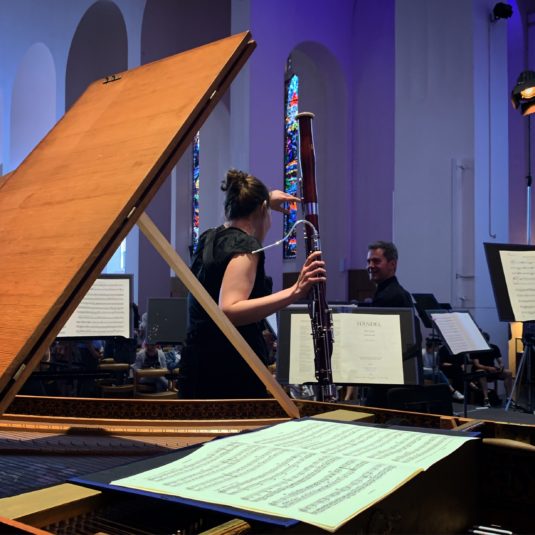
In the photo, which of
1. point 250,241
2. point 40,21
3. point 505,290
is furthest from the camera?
point 40,21

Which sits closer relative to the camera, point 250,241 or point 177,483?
point 177,483

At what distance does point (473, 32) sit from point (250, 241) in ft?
25.4

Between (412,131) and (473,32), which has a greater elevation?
(473,32)

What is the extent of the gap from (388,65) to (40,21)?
6.20 meters

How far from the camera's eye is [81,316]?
4.16m

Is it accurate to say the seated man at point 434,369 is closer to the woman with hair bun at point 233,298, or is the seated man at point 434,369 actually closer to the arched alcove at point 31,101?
the woman with hair bun at point 233,298

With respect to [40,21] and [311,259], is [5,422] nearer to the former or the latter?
[311,259]

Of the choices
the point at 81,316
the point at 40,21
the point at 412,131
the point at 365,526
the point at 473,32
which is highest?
the point at 40,21

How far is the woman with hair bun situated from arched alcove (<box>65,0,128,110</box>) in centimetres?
1091

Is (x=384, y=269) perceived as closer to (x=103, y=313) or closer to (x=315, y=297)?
(x=103, y=313)

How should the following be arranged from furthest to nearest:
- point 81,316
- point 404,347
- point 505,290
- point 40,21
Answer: point 40,21
point 81,316
point 505,290
point 404,347

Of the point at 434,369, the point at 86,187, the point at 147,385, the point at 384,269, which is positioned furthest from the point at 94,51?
the point at 86,187

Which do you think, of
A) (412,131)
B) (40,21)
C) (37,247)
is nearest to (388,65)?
(412,131)

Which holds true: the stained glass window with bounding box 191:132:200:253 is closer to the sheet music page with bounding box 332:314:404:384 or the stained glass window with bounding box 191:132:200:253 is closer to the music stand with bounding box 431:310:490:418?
the music stand with bounding box 431:310:490:418
